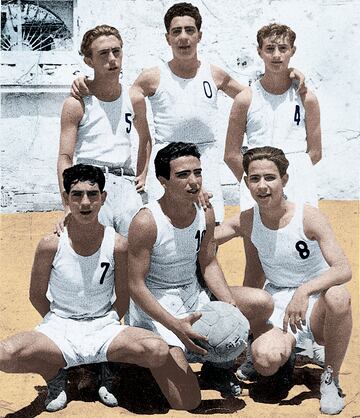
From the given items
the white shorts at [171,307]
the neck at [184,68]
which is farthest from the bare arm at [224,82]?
the white shorts at [171,307]

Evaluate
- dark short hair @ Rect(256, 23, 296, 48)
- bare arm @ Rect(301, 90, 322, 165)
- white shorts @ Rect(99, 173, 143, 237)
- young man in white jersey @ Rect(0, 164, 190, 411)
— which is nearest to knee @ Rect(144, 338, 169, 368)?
young man in white jersey @ Rect(0, 164, 190, 411)

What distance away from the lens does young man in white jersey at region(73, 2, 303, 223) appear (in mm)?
5613

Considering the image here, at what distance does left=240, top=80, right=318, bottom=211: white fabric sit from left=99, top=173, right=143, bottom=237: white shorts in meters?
0.74

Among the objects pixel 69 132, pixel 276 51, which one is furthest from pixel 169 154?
pixel 276 51

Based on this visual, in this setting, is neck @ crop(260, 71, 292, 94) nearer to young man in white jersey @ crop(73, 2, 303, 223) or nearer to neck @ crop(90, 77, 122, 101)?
young man in white jersey @ crop(73, 2, 303, 223)

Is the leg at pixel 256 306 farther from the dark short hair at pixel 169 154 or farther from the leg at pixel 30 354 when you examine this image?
the leg at pixel 30 354

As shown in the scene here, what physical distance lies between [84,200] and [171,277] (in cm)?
69

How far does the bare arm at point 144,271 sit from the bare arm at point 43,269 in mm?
440

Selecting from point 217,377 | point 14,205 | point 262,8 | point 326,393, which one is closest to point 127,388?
point 217,377

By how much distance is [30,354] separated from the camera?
445cm

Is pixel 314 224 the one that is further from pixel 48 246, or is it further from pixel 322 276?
pixel 48 246

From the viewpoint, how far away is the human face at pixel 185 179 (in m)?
4.69

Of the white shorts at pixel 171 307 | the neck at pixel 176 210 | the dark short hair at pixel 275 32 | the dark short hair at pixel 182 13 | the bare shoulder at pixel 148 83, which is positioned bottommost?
the white shorts at pixel 171 307

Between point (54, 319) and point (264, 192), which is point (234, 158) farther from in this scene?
point (54, 319)
